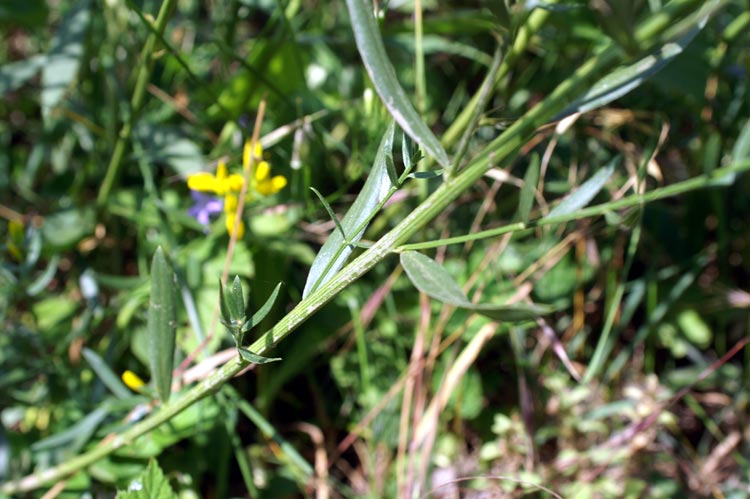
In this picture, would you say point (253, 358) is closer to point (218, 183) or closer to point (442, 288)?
point (442, 288)

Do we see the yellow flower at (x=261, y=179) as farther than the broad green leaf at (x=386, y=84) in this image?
Yes

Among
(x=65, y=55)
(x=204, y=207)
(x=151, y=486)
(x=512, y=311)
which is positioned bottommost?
(x=151, y=486)

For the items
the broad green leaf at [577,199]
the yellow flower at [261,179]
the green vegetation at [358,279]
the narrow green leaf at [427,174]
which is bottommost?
the green vegetation at [358,279]

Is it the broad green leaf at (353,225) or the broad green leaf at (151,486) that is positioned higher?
the broad green leaf at (353,225)

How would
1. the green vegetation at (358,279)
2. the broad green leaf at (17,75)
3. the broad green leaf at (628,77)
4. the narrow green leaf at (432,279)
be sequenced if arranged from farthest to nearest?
the broad green leaf at (17,75), the green vegetation at (358,279), the broad green leaf at (628,77), the narrow green leaf at (432,279)

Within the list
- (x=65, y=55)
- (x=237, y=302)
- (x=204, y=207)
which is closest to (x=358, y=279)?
(x=204, y=207)

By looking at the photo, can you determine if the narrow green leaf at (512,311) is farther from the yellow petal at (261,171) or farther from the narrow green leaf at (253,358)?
the yellow petal at (261,171)

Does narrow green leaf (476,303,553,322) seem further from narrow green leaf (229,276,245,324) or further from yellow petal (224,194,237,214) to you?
yellow petal (224,194,237,214)

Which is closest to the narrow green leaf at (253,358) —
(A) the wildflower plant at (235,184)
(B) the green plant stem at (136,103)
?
(A) the wildflower plant at (235,184)
